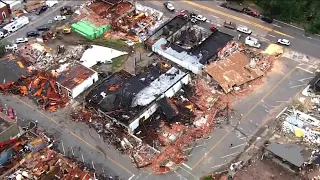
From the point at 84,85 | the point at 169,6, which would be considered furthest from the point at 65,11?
the point at 84,85

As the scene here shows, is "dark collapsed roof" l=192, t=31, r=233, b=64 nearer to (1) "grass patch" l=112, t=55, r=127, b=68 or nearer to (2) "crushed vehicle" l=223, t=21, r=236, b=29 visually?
(2) "crushed vehicle" l=223, t=21, r=236, b=29

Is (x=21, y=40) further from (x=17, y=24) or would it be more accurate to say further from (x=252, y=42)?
(x=252, y=42)

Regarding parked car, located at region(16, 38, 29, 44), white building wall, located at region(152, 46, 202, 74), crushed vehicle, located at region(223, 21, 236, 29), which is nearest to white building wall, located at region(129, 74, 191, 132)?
white building wall, located at region(152, 46, 202, 74)

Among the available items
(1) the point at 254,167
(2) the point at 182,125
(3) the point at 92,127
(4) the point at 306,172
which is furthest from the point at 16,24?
(4) the point at 306,172

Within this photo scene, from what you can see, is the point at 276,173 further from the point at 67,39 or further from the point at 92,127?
the point at 67,39

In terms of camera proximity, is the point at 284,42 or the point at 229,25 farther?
the point at 229,25

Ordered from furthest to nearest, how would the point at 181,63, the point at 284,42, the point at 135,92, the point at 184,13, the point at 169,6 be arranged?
the point at 169,6 → the point at 184,13 → the point at 284,42 → the point at 181,63 → the point at 135,92

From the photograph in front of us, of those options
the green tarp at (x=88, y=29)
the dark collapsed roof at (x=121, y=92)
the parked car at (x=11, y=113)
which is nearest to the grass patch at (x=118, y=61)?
the dark collapsed roof at (x=121, y=92)

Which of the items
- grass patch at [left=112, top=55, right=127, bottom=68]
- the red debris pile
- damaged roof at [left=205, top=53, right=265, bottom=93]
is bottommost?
the red debris pile
